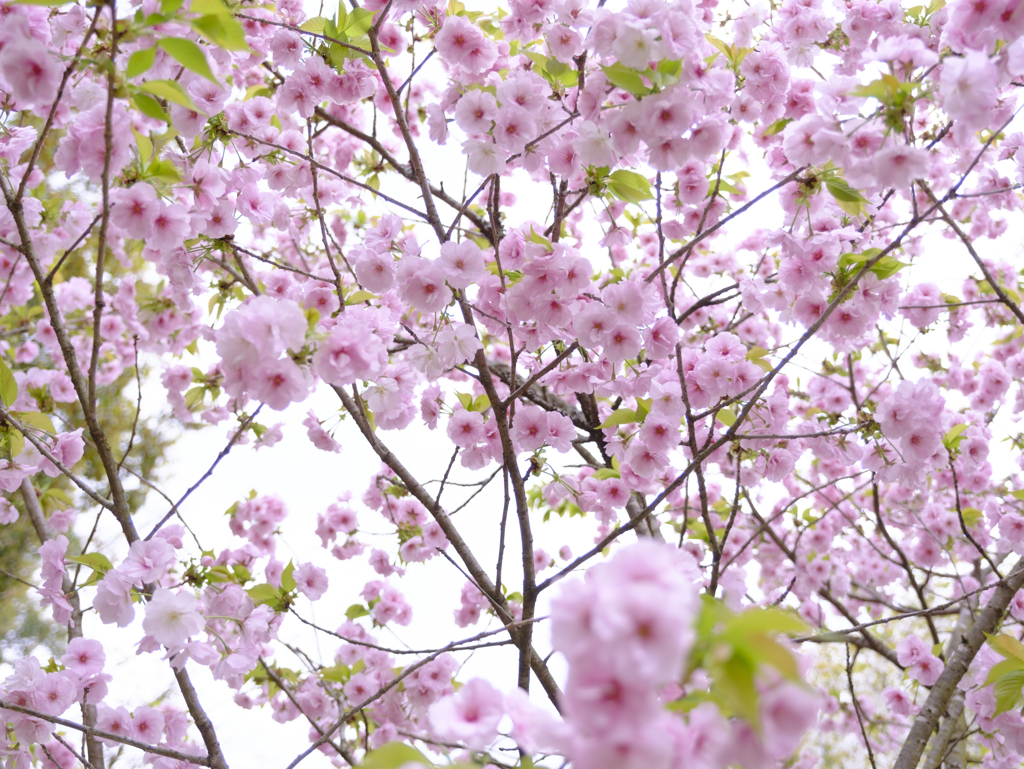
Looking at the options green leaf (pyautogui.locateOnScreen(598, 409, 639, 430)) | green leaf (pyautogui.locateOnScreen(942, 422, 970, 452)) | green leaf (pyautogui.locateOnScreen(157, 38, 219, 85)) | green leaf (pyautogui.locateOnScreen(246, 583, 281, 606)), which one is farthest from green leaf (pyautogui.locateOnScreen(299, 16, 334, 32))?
green leaf (pyautogui.locateOnScreen(942, 422, 970, 452))

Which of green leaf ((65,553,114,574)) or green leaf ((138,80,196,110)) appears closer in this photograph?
green leaf ((138,80,196,110))

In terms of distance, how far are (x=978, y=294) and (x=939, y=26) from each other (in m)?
2.15

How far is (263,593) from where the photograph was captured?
199 cm

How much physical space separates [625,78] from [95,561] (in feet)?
4.57

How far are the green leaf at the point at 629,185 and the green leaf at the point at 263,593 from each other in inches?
60.7

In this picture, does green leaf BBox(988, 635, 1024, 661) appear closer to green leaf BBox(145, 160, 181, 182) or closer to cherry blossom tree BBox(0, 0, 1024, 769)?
cherry blossom tree BBox(0, 0, 1024, 769)

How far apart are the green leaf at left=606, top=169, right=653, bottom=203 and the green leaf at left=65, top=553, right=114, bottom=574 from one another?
1343 mm

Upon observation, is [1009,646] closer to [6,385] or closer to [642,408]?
[642,408]

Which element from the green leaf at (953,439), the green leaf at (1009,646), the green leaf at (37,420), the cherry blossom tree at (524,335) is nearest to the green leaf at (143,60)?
the cherry blossom tree at (524,335)

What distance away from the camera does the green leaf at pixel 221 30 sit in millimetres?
883

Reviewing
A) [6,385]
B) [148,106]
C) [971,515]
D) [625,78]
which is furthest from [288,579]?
[971,515]

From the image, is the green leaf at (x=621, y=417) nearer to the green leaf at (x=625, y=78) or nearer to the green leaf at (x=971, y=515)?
the green leaf at (x=625, y=78)

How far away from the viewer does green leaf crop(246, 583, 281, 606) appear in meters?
1.97

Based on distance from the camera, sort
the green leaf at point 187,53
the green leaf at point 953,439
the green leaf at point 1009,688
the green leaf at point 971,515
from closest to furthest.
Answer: the green leaf at point 187,53 → the green leaf at point 1009,688 → the green leaf at point 953,439 → the green leaf at point 971,515
